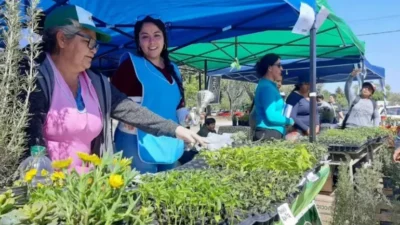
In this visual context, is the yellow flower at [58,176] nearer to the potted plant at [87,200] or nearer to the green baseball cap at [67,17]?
the potted plant at [87,200]

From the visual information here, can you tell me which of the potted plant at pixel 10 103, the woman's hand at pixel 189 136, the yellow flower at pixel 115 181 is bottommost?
the yellow flower at pixel 115 181

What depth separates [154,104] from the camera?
92.8 inches

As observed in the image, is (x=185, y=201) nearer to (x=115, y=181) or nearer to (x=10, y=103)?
(x=115, y=181)

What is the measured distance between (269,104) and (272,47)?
10.4 ft

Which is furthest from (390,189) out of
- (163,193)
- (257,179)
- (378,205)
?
(163,193)

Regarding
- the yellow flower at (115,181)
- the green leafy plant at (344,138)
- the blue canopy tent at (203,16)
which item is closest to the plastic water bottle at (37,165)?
the yellow flower at (115,181)

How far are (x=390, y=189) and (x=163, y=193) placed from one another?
331cm

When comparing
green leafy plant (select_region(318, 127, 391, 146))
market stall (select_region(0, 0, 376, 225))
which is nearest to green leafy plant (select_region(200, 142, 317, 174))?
market stall (select_region(0, 0, 376, 225))

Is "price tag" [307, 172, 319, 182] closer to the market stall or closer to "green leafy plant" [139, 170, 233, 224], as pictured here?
the market stall

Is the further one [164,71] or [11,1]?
[164,71]

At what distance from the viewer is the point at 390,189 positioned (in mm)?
3752

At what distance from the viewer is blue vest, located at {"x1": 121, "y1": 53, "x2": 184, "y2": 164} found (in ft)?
7.62

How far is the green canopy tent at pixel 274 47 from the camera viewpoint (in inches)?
193

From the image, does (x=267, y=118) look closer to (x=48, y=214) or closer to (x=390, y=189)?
(x=390, y=189)
